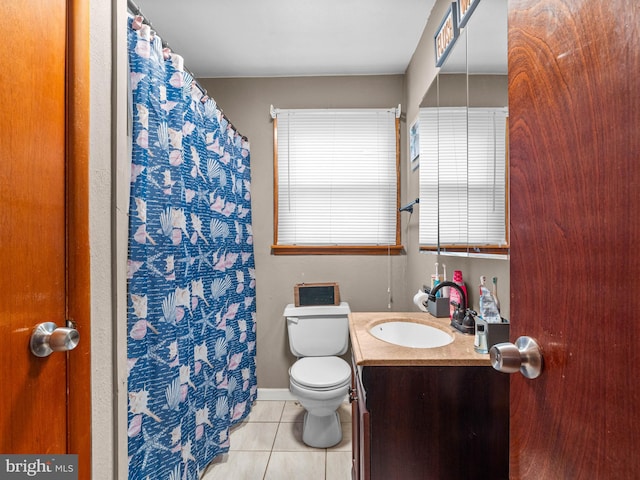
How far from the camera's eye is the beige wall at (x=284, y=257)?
253cm

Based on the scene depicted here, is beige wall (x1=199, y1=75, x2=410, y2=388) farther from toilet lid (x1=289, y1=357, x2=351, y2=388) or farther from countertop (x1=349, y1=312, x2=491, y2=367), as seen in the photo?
countertop (x1=349, y1=312, x2=491, y2=367)

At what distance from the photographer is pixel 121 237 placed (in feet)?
2.85

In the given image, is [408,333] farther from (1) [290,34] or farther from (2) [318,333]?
(1) [290,34]

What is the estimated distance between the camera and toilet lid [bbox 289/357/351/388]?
5.97 feet

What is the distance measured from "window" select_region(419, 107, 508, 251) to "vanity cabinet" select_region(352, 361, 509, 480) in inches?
18.8

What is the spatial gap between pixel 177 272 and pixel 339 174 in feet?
4.98

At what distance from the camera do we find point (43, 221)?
660mm

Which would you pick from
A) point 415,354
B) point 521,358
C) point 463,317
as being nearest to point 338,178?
point 463,317

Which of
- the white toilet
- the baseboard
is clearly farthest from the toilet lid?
the baseboard

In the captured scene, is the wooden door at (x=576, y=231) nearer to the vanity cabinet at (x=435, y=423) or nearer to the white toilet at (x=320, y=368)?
the vanity cabinet at (x=435, y=423)

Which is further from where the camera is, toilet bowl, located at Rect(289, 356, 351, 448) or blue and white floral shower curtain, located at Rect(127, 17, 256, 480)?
toilet bowl, located at Rect(289, 356, 351, 448)

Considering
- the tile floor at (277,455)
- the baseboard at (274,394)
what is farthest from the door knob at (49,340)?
the baseboard at (274,394)

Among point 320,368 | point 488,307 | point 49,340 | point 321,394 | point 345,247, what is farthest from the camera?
point 345,247

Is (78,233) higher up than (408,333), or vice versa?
(78,233)
